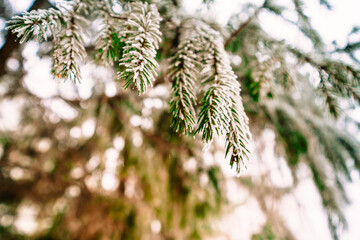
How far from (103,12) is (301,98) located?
67.3 inches

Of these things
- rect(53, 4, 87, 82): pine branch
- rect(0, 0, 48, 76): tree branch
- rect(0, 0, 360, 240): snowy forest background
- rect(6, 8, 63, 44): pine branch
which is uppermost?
rect(6, 8, 63, 44): pine branch

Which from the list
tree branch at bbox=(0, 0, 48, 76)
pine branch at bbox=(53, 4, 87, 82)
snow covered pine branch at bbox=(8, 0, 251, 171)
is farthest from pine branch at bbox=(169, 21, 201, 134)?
tree branch at bbox=(0, 0, 48, 76)

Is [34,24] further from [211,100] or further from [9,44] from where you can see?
[9,44]

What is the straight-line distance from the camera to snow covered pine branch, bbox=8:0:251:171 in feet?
1.50

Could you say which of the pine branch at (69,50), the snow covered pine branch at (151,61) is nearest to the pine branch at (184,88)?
the snow covered pine branch at (151,61)

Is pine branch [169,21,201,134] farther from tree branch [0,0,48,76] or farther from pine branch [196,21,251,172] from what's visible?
tree branch [0,0,48,76]

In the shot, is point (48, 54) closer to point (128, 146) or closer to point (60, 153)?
point (128, 146)

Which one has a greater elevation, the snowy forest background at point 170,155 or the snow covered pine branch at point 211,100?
the snow covered pine branch at point 211,100

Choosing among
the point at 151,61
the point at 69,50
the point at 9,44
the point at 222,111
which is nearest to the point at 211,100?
the point at 222,111

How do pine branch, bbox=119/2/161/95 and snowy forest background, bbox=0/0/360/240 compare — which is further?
snowy forest background, bbox=0/0/360/240

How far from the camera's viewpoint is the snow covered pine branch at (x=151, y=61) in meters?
0.46

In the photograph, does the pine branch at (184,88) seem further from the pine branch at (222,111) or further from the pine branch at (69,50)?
the pine branch at (69,50)

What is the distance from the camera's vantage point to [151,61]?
1.61 feet

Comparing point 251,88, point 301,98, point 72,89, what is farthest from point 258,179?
point 72,89
